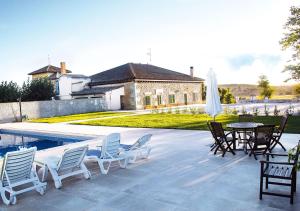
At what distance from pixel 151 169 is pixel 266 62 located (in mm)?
48400

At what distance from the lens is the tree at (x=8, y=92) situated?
1135 inches

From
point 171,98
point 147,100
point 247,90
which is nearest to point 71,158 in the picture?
point 147,100

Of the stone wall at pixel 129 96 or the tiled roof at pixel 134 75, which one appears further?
the tiled roof at pixel 134 75

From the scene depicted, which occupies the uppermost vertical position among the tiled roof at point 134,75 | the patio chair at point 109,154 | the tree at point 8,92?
the tiled roof at point 134,75

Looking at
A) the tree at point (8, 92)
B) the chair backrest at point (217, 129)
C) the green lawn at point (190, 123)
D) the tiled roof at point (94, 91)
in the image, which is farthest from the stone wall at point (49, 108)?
the chair backrest at point (217, 129)

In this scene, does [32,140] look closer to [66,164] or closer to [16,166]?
[66,164]

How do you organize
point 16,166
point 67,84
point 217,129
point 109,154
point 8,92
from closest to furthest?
point 16,166 < point 109,154 < point 217,129 < point 8,92 < point 67,84

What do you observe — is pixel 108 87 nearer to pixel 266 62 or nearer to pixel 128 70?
pixel 128 70

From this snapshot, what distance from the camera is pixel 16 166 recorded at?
198 inches

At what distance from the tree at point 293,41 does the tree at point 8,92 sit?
26670 mm

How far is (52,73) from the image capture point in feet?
149

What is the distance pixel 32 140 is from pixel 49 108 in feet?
41.0

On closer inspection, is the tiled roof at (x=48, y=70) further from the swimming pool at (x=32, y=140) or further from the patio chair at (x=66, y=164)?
the patio chair at (x=66, y=164)

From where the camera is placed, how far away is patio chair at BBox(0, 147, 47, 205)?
4883 mm
